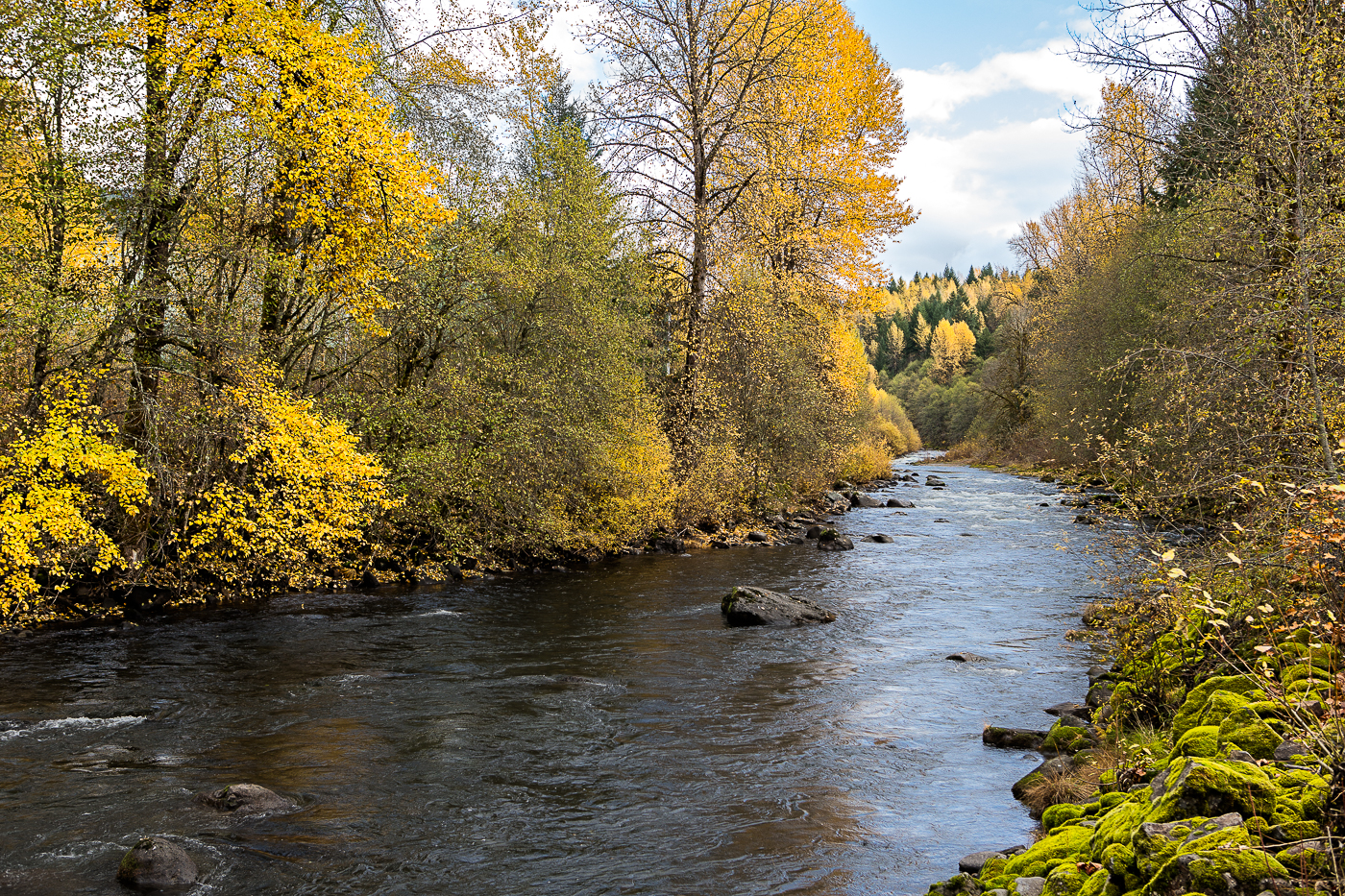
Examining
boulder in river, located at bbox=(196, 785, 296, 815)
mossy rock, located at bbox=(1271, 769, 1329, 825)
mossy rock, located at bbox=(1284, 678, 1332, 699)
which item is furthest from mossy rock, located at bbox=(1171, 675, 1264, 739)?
boulder in river, located at bbox=(196, 785, 296, 815)

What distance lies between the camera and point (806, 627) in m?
14.6

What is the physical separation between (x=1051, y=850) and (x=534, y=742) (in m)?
5.38

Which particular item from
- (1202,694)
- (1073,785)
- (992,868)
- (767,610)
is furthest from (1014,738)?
(767,610)

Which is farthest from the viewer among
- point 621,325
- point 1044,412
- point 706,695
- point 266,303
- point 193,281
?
point 1044,412

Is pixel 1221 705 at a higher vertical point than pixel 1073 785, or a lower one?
higher

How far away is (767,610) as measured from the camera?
48.4 ft

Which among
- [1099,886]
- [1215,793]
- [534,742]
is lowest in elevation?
[534,742]

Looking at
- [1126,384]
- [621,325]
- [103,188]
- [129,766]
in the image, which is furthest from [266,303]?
[1126,384]

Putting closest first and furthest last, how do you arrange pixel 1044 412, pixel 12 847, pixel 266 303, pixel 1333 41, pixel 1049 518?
pixel 12 847 < pixel 1333 41 < pixel 266 303 < pixel 1049 518 < pixel 1044 412

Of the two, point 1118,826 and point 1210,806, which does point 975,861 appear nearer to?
point 1118,826

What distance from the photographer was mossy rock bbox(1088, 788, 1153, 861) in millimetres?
4926

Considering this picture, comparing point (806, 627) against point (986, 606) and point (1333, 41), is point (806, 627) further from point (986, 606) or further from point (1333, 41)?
point (1333, 41)

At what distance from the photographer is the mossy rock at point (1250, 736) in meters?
5.46

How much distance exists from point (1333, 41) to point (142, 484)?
47.8 feet
